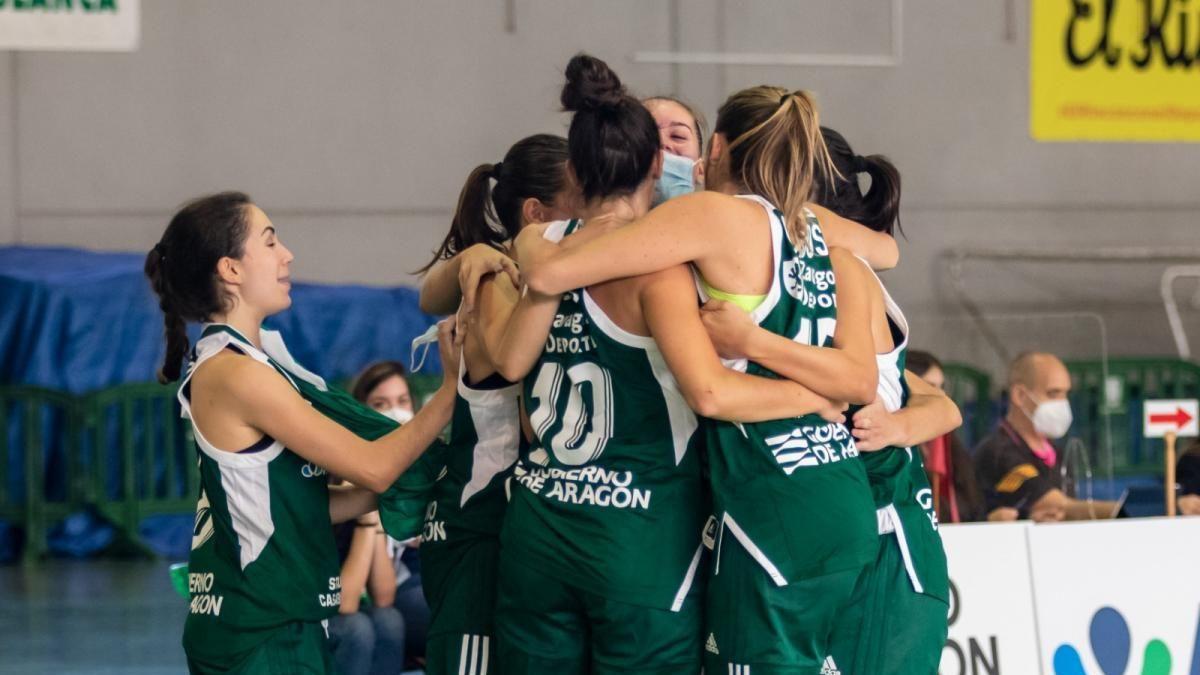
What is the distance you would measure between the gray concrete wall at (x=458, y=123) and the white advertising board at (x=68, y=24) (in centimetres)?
185

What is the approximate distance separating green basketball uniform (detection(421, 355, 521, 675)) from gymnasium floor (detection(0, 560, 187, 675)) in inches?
118

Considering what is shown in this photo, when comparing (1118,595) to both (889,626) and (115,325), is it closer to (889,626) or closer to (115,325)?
(889,626)

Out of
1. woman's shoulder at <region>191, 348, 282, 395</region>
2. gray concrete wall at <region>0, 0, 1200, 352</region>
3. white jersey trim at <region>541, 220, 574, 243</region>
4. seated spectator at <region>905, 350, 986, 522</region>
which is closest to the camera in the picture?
white jersey trim at <region>541, 220, 574, 243</region>

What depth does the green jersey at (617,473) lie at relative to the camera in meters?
2.37

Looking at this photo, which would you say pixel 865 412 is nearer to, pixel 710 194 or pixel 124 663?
pixel 710 194

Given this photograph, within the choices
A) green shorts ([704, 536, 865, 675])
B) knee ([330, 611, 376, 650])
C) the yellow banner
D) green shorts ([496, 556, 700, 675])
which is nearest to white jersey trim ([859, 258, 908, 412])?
green shorts ([704, 536, 865, 675])

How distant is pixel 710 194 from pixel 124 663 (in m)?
4.01

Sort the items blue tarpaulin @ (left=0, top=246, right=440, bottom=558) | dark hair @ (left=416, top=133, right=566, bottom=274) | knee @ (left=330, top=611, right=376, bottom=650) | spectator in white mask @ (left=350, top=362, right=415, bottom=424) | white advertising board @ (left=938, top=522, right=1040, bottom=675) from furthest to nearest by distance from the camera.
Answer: blue tarpaulin @ (left=0, top=246, right=440, bottom=558), spectator in white mask @ (left=350, top=362, right=415, bottom=424), knee @ (left=330, top=611, right=376, bottom=650), white advertising board @ (left=938, top=522, right=1040, bottom=675), dark hair @ (left=416, top=133, right=566, bottom=274)

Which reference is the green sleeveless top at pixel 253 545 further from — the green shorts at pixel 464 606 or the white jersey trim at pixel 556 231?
the white jersey trim at pixel 556 231

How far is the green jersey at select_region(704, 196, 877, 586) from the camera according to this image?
235 centimetres

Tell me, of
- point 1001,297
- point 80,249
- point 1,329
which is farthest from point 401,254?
point 1001,297

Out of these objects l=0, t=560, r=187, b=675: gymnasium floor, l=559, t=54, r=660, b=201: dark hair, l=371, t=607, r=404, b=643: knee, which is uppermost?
l=559, t=54, r=660, b=201: dark hair

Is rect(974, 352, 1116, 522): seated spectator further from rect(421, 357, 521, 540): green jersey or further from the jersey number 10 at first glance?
the jersey number 10

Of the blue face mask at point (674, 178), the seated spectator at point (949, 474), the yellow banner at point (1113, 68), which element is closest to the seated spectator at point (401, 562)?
the seated spectator at point (949, 474)
